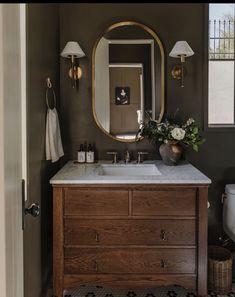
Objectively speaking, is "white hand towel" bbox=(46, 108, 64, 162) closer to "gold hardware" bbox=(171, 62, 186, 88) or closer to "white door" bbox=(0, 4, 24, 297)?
"gold hardware" bbox=(171, 62, 186, 88)

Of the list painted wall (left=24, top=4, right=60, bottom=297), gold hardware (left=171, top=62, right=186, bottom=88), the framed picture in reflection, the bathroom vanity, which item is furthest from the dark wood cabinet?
gold hardware (left=171, top=62, right=186, bottom=88)

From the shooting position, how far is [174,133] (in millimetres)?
2408

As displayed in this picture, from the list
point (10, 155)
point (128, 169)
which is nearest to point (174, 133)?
point (128, 169)

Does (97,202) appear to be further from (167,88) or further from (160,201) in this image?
(167,88)

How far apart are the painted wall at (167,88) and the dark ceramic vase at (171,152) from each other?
28 centimetres

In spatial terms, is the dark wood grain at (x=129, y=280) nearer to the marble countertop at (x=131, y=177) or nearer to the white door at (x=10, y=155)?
the marble countertop at (x=131, y=177)

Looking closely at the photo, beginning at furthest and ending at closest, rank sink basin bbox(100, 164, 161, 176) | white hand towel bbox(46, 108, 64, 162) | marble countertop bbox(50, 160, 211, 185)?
sink basin bbox(100, 164, 161, 176), white hand towel bbox(46, 108, 64, 162), marble countertop bbox(50, 160, 211, 185)

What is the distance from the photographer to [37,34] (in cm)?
200

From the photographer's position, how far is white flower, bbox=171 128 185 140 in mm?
2402

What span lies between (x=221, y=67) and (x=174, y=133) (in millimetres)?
842

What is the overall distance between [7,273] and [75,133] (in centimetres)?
206

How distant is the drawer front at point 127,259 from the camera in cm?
207

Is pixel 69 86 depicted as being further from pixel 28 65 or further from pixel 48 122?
pixel 28 65

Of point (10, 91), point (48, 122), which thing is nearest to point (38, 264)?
point (48, 122)
